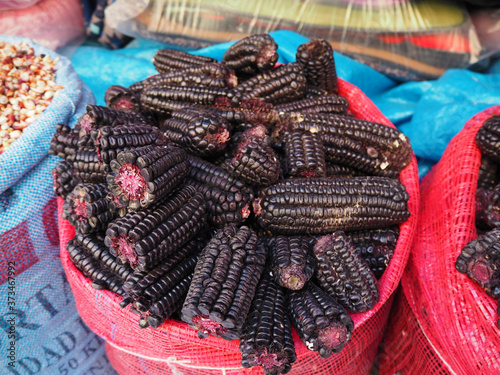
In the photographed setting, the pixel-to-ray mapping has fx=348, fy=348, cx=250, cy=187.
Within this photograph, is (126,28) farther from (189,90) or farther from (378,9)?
(378,9)

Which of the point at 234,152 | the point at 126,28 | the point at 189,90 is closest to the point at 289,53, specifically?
the point at 189,90

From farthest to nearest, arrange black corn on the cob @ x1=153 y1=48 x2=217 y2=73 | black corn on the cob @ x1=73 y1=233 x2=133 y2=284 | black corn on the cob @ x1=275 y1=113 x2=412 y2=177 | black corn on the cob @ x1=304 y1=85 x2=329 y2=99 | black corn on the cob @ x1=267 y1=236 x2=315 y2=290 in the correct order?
black corn on the cob @ x1=153 y1=48 x2=217 y2=73 → black corn on the cob @ x1=304 y1=85 x2=329 y2=99 → black corn on the cob @ x1=275 y1=113 x2=412 y2=177 → black corn on the cob @ x1=73 y1=233 x2=133 y2=284 → black corn on the cob @ x1=267 y1=236 x2=315 y2=290

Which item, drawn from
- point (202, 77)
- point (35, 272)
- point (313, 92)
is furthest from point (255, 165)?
point (35, 272)

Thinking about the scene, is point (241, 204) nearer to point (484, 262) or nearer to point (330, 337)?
point (330, 337)

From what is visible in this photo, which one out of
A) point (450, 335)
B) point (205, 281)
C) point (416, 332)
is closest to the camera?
point (205, 281)

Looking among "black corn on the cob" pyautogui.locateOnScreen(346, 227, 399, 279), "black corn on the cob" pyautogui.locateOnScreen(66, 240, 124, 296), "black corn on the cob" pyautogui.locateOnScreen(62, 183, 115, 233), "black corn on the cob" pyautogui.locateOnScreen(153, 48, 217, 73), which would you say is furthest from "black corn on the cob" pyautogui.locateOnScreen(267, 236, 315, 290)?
"black corn on the cob" pyautogui.locateOnScreen(153, 48, 217, 73)

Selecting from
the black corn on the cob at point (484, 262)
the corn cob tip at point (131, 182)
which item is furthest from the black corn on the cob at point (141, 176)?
the black corn on the cob at point (484, 262)

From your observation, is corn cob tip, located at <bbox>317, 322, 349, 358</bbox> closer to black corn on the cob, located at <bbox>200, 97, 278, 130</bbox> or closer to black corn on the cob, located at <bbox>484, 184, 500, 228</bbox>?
black corn on the cob, located at <bbox>484, 184, 500, 228</bbox>
